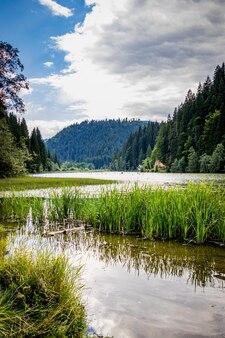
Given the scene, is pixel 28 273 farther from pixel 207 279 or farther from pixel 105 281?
pixel 207 279

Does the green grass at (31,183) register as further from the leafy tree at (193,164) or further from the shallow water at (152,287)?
the leafy tree at (193,164)

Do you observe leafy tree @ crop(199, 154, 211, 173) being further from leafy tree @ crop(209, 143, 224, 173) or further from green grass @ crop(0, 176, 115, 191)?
green grass @ crop(0, 176, 115, 191)

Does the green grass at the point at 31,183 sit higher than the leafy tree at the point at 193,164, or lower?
lower

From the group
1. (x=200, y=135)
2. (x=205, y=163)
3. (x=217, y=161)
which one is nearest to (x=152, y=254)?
(x=217, y=161)

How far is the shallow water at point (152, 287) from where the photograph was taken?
3480mm

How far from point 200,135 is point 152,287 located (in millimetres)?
110456

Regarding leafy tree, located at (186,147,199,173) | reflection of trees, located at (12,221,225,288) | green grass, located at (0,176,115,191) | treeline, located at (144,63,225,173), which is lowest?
reflection of trees, located at (12,221,225,288)

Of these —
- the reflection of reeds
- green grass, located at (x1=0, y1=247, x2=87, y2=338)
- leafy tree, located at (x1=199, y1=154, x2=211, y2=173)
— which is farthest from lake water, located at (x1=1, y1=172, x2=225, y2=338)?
leafy tree, located at (x1=199, y1=154, x2=211, y2=173)

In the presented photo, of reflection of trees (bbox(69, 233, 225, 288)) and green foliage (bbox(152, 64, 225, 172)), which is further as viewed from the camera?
green foliage (bbox(152, 64, 225, 172))

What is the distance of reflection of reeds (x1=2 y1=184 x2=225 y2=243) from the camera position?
7805 mm

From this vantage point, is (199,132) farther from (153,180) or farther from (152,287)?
(152,287)

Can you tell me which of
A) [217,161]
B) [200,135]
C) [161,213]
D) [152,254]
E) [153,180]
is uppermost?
[200,135]

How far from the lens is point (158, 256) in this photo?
6.34 metres

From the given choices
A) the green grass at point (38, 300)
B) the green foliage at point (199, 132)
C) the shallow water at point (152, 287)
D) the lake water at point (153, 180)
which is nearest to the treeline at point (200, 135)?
the green foliage at point (199, 132)
